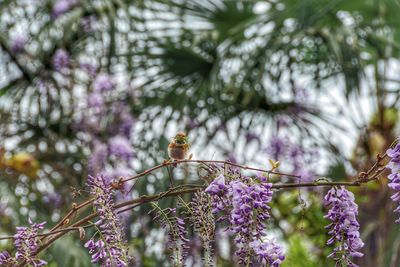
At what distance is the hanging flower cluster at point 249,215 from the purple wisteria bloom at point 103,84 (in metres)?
2.40

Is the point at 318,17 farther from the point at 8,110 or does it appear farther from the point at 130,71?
the point at 8,110

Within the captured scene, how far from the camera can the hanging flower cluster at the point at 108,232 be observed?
1.18m

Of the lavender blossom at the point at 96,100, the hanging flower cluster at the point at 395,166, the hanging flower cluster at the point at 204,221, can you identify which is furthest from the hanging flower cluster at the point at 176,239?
the lavender blossom at the point at 96,100

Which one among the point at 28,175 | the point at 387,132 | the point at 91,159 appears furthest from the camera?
the point at 387,132

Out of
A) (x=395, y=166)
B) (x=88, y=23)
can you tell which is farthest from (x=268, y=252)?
(x=88, y=23)

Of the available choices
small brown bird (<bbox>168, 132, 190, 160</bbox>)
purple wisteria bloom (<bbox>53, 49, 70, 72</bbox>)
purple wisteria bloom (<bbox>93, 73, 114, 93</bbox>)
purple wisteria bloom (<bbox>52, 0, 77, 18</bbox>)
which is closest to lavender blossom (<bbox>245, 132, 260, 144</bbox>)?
purple wisteria bloom (<bbox>93, 73, 114, 93</bbox>)

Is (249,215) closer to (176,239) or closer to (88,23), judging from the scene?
(176,239)

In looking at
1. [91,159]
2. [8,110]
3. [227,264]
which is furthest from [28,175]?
[227,264]

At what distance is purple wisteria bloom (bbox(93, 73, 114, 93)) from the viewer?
3584 mm

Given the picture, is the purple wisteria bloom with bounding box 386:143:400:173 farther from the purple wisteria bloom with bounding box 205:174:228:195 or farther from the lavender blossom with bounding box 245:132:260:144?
the lavender blossom with bounding box 245:132:260:144

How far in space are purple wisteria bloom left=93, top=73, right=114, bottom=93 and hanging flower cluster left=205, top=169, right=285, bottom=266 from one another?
94.3 inches

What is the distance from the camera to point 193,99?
3.70m

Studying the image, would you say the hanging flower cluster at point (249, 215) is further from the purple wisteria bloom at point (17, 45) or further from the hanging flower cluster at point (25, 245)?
the purple wisteria bloom at point (17, 45)

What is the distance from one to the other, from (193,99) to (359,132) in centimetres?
77
